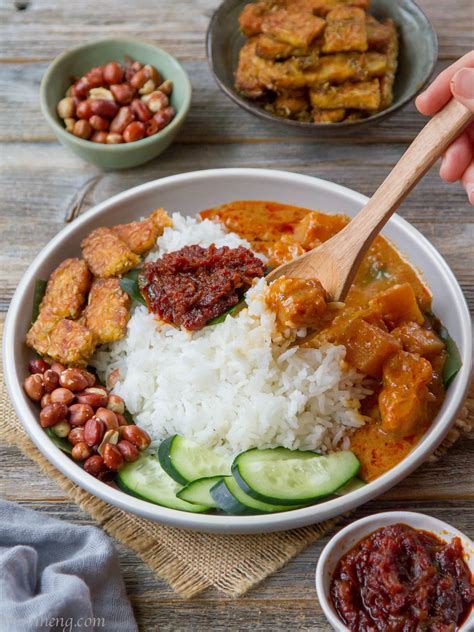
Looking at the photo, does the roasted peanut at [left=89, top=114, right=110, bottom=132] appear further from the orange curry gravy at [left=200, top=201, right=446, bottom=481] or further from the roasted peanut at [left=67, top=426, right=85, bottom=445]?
the roasted peanut at [left=67, top=426, right=85, bottom=445]

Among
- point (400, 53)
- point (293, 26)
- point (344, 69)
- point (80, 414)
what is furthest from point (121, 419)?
point (400, 53)

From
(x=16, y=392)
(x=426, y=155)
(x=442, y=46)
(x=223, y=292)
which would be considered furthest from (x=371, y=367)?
(x=442, y=46)

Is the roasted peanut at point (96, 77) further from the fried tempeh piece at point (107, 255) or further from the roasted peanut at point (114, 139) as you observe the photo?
the fried tempeh piece at point (107, 255)

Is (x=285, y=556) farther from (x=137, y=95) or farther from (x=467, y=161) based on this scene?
(x=137, y=95)

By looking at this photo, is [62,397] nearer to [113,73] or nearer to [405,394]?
[405,394]

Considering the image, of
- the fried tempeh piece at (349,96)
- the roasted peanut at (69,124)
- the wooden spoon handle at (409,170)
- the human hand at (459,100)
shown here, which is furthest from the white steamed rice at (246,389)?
the roasted peanut at (69,124)

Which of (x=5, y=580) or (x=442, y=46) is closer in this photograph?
(x=5, y=580)
